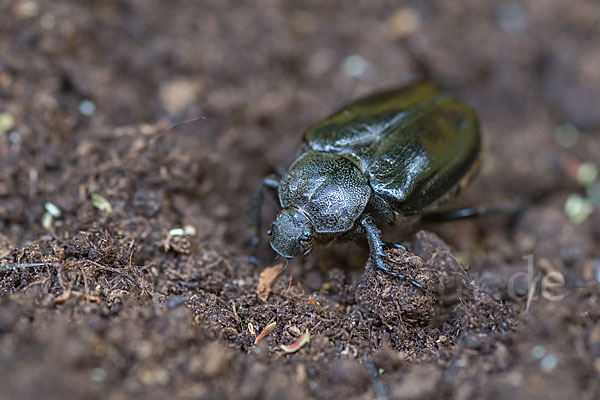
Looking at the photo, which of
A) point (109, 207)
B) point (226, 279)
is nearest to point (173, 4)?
point (109, 207)

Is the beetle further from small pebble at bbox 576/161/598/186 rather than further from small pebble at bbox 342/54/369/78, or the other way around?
small pebble at bbox 576/161/598/186

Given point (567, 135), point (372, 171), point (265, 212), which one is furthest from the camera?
point (567, 135)

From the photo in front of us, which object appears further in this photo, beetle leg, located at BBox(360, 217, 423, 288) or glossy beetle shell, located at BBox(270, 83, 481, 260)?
glossy beetle shell, located at BBox(270, 83, 481, 260)

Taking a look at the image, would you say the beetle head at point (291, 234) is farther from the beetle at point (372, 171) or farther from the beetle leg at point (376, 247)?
the beetle leg at point (376, 247)

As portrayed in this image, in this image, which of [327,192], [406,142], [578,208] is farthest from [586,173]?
[327,192]

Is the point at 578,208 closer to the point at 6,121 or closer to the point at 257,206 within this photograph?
the point at 257,206

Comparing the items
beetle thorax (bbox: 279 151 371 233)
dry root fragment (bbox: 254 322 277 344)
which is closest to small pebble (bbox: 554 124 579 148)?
beetle thorax (bbox: 279 151 371 233)
